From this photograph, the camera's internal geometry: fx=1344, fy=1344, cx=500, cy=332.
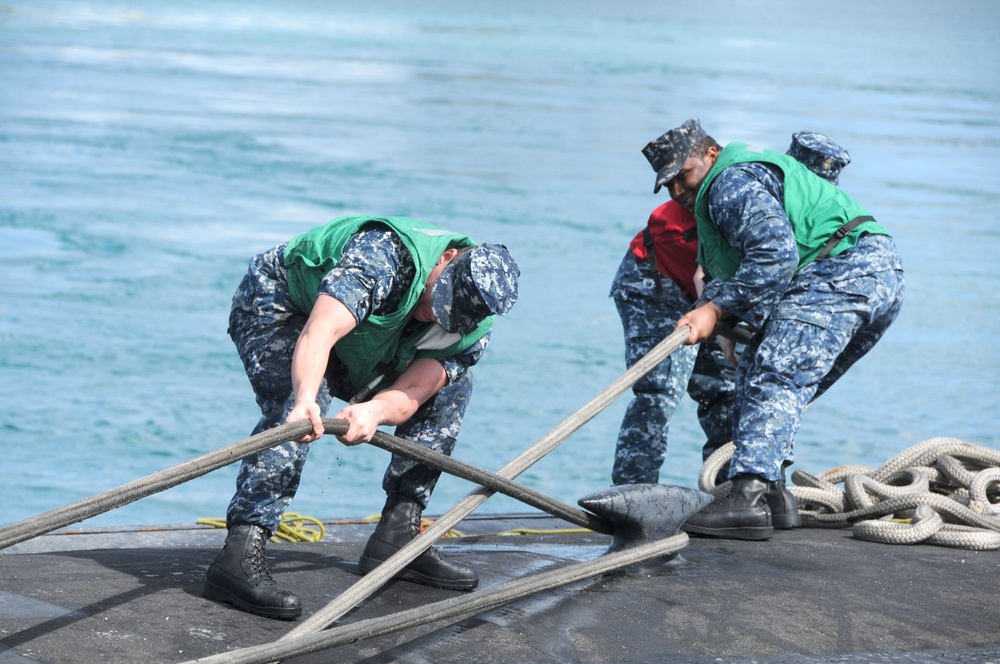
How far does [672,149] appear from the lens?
568cm

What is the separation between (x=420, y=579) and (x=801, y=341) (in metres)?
2.00

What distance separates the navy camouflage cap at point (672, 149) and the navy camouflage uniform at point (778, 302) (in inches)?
7.4

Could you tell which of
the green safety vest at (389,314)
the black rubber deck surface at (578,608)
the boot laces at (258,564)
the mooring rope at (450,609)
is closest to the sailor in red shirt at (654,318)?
the black rubber deck surface at (578,608)

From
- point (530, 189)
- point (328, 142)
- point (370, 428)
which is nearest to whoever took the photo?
point (370, 428)

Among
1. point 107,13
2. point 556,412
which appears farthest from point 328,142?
point 107,13

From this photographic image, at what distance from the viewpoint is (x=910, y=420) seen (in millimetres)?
11102

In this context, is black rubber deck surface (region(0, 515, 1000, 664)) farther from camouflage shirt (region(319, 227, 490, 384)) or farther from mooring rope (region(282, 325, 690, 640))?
camouflage shirt (region(319, 227, 490, 384))

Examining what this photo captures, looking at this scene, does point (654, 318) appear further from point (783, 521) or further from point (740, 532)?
point (740, 532)

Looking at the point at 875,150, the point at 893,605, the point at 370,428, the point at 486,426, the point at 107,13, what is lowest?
the point at 486,426

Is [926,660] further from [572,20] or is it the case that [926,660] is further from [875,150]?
[572,20]

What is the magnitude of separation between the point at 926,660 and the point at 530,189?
1738 cm

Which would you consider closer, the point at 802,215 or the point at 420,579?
the point at 420,579

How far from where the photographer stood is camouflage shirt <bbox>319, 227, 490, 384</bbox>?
4039mm

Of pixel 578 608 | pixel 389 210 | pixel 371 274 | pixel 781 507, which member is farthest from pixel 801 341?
pixel 389 210
